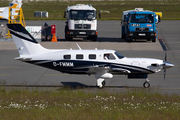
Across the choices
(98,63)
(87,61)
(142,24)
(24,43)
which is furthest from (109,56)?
(142,24)

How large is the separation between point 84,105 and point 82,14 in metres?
22.6

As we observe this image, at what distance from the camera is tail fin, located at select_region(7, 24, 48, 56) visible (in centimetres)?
1842

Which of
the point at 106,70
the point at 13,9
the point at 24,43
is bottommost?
the point at 106,70

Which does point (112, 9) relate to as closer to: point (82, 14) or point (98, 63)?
point (82, 14)

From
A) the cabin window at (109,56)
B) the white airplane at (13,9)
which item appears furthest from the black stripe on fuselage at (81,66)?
the white airplane at (13,9)

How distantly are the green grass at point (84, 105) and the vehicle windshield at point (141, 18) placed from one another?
1902 centimetres

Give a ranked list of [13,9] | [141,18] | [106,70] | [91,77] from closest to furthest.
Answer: [106,70], [91,77], [141,18], [13,9]

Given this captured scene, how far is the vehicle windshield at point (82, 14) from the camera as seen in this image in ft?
116

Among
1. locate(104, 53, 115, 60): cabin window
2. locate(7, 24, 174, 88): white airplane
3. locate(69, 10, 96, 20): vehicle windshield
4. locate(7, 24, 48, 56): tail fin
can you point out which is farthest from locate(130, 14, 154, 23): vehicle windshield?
locate(7, 24, 48, 56): tail fin

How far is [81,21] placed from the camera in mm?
35469

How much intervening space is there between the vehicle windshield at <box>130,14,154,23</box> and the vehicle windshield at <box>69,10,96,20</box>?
164 inches

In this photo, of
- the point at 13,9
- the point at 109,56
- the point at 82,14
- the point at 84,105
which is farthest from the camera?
the point at 13,9

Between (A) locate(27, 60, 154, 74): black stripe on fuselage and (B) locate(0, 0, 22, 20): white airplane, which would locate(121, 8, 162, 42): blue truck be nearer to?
(B) locate(0, 0, 22, 20): white airplane

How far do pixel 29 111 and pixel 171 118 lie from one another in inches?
210
